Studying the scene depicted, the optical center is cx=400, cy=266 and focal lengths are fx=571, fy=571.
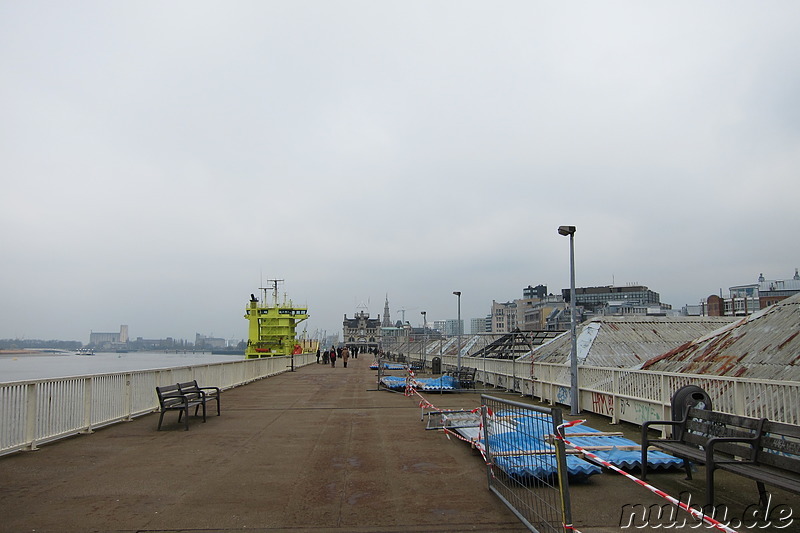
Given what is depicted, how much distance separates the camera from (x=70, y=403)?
10.3 meters

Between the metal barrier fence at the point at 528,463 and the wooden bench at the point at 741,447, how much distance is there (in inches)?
63.5

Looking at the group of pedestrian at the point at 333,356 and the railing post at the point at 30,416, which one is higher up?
the railing post at the point at 30,416

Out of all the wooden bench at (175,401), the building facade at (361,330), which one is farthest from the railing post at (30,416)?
the building facade at (361,330)

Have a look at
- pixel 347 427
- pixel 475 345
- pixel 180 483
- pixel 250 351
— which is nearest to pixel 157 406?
pixel 347 427

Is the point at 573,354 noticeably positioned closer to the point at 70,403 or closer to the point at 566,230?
the point at 566,230

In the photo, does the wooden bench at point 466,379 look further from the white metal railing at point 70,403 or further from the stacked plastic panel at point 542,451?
the stacked plastic panel at point 542,451

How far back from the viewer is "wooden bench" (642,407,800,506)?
17.7ft

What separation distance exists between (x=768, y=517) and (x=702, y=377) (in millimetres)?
3984

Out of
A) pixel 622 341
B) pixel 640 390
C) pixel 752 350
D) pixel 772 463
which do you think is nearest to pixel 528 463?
pixel 772 463

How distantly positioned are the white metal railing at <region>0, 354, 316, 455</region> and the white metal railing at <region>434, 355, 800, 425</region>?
405 inches

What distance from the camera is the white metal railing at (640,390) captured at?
791cm

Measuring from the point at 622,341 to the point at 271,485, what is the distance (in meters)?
18.5

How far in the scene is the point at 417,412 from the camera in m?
14.4

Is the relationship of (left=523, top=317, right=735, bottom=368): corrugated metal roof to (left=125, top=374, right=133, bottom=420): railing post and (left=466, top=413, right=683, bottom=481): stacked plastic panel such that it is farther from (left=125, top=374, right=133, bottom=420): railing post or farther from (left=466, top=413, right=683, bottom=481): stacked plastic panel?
(left=125, top=374, right=133, bottom=420): railing post
